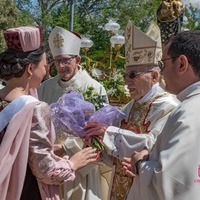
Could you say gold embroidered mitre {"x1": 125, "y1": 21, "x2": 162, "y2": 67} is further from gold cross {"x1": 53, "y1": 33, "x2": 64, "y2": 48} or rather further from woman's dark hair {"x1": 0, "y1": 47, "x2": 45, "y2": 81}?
woman's dark hair {"x1": 0, "y1": 47, "x2": 45, "y2": 81}

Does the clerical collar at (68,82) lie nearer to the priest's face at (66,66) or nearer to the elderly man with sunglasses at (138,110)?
the priest's face at (66,66)

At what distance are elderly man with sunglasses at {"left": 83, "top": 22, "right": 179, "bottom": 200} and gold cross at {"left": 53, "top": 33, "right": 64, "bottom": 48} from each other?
140 centimetres

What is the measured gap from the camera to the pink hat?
2.86 m

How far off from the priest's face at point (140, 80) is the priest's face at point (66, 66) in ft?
4.71

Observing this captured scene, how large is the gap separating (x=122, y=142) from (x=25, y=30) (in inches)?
47.0

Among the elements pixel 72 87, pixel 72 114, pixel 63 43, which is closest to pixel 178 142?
pixel 72 114

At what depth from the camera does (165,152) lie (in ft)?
7.79

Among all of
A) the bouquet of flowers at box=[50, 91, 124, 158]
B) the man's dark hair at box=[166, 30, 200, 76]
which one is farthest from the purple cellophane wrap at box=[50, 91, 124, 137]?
the man's dark hair at box=[166, 30, 200, 76]

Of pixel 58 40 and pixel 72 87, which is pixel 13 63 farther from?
pixel 58 40

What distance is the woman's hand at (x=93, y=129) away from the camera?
356 cm

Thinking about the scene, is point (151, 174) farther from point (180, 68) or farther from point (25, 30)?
point (25, 30)

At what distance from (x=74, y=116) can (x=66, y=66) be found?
6.48 ft

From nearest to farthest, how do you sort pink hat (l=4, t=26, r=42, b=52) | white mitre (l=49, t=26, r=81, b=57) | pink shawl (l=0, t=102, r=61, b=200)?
pink shawl (l=0, t=102, r=61, b=200) → pink hat (l=4, t=26, r=42, b=52) → white mitre (l=49, t=26, r=81, b=57)

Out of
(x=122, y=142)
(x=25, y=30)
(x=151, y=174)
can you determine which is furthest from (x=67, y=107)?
(x=151, y=174)
